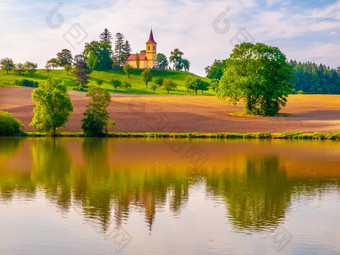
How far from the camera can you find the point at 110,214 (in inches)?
757

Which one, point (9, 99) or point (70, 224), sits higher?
point (9, 99)

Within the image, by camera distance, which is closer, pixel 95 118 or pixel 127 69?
pixel 95 118

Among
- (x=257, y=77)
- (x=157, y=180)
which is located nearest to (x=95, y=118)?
(x=257, y=77)

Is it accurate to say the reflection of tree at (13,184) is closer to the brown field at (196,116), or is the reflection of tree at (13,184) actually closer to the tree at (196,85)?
the brown field at (196,116)

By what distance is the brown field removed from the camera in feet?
240

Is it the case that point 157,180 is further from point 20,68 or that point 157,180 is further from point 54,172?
point 20,68

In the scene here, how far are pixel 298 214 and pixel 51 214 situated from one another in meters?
11.3

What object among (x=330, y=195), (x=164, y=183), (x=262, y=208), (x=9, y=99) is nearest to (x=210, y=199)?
(x=262, y=208)

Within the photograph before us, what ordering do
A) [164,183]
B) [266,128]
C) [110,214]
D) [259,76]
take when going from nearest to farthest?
[110,214]
[164,183]
[266,128]
[259,76]

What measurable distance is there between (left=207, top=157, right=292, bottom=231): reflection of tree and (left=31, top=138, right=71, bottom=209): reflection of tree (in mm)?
8482

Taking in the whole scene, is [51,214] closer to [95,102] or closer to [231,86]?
[95,102]

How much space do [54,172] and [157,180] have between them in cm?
865

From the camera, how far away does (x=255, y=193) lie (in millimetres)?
24062

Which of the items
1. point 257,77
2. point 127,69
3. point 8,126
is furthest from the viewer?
point 127,69
